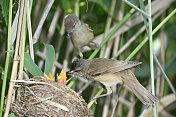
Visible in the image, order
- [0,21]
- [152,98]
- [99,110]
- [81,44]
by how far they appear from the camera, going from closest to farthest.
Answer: [152,98] → [0,21] → [81,44] → [99,110]

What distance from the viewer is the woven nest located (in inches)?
86.7

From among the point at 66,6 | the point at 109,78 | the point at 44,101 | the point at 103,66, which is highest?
the point at 66,6

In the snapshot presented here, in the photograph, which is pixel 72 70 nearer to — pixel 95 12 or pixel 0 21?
pixel 0 21

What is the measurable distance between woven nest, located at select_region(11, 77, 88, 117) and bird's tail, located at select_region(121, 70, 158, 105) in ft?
2.51

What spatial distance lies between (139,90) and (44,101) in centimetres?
112

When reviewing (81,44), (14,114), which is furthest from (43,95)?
(81,44)

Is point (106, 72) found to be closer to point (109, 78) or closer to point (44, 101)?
point (109, 78)

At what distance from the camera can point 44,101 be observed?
2215 mm

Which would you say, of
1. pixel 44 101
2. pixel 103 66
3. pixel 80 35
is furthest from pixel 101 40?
pixel 44 101

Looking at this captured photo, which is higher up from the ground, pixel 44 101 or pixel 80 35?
pixel 80 35

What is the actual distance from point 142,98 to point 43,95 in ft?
3.49

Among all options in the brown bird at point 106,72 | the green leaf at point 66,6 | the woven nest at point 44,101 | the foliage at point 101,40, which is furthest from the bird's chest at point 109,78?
the green leaf at point 66,6

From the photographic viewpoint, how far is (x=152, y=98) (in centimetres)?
273

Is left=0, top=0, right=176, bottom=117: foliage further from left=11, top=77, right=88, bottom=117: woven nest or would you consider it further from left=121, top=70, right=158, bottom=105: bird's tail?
left=11, top=77, right=88, bottom=117: woven nest
